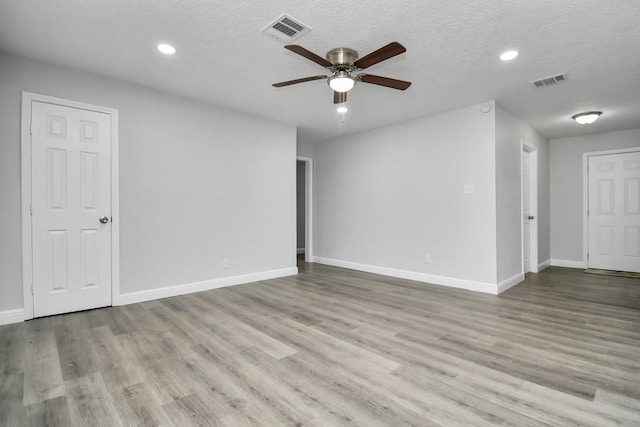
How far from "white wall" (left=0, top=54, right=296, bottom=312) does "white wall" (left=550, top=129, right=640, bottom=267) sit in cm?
536

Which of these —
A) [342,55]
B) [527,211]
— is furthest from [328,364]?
[527,211]

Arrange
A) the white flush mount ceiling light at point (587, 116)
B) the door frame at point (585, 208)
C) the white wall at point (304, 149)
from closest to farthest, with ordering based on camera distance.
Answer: the white flush mount ceiling light at point (587, 116)
the door frame at point (585, 208)
the white wall at point (304, 149)

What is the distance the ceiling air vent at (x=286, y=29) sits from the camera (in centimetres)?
239

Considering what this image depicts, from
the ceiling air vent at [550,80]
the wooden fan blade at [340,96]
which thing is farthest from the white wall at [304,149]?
the ceiling air vent at [550,80]

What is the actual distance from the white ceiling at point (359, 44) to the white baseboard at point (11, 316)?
7.95ft

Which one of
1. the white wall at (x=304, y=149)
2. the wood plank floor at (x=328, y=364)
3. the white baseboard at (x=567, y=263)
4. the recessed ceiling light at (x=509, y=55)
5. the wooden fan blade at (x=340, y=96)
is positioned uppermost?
the recessed ceiling light at (x=509, y=55)

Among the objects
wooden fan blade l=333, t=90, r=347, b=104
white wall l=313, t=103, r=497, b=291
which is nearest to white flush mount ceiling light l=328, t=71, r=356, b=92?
wooden fan blade l=333, t=90, r=347, b=104

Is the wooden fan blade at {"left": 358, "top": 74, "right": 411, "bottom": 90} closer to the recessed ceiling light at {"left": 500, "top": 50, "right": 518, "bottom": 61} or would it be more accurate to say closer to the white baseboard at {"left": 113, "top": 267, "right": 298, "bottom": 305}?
the recessed ceiling light at {"left": 500, "top": 50, "right": 518, "bottom": 61}

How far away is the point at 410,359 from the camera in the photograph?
7.32 ft

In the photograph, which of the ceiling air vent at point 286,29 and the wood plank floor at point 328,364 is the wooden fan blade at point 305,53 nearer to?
the ceiling air vent at point 286,29

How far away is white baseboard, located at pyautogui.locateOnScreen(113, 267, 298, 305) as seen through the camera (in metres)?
3.59

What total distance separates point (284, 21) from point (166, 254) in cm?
296

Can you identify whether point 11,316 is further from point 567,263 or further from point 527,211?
point 567,263

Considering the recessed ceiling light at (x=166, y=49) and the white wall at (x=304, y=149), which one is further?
the white wall at (x=304, y=149)
